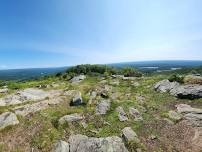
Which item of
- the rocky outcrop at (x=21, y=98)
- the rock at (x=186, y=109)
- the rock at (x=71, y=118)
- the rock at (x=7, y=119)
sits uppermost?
the rocky outcrop at (x=21, y=98)

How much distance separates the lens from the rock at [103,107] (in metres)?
20.1

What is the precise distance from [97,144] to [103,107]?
689 cm

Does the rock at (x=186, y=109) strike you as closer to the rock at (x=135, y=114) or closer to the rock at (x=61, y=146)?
the rock at (x=135, y=114)

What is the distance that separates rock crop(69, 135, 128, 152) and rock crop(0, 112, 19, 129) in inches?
238

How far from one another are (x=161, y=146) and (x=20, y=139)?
10.8 m

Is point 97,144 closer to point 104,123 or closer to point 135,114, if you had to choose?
point 104,123

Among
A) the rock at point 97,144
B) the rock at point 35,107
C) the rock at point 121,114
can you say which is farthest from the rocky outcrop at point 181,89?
the rock at point 35,107

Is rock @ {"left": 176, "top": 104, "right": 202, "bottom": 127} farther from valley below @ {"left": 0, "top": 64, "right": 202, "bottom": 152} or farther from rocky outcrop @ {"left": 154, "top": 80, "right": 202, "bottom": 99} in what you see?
rocky outcrop @ {"left": 154, "top": 80, "right": 202, "bottom": 99}

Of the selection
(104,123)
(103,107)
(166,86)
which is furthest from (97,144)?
(166,86)

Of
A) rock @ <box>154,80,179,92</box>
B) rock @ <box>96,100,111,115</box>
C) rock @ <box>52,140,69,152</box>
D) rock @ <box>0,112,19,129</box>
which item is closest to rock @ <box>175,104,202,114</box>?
rock @ <box>154,80,179,92</box>

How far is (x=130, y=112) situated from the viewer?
65.9 feet

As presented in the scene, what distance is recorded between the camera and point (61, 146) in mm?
14359

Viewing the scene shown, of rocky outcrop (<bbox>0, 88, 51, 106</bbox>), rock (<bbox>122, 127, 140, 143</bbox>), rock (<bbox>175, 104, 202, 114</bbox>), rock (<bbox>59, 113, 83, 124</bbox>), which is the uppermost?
rocky outcrop (<bbox>0, 88, 51, 106</bbox>)

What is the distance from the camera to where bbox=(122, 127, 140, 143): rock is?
50.3ft
